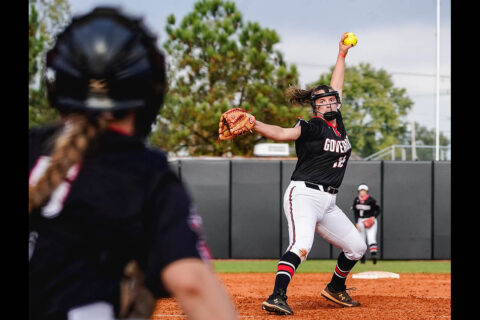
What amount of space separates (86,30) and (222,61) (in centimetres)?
2550

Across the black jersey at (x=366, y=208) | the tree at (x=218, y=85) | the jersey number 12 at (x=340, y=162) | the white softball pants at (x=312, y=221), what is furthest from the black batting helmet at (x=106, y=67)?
the tree at (x=218, y=85)

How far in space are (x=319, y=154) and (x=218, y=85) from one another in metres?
21.0

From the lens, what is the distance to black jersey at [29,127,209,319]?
64.2 inches

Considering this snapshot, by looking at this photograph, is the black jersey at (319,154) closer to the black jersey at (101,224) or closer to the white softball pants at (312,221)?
the white softball pants at (312,221)

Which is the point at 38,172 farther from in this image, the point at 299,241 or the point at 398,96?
the point at 398,96

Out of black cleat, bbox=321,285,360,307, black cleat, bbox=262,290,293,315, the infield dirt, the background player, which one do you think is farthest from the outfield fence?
black cleat, bbox=262,290,293,315

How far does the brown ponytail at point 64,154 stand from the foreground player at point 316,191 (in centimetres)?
426

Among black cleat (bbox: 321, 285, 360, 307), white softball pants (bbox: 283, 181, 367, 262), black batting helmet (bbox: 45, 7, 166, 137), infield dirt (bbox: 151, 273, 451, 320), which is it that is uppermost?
black batting helmet (bbox: 45, 7, 166, 137)

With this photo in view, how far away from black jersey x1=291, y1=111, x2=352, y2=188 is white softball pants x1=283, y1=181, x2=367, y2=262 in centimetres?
12

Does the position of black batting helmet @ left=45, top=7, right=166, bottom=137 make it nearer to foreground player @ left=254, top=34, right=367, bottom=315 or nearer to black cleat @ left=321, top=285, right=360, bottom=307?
foreground player @ left=254, top=34, right=367, bottom=315

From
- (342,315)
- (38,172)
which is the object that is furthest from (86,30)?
(342,315)

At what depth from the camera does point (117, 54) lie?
5.43ft

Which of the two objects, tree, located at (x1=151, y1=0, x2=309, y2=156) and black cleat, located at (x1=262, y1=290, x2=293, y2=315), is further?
tree, located at (x1=151, y1=0, x2=309, y2=156)

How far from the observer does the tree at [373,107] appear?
56.6m
